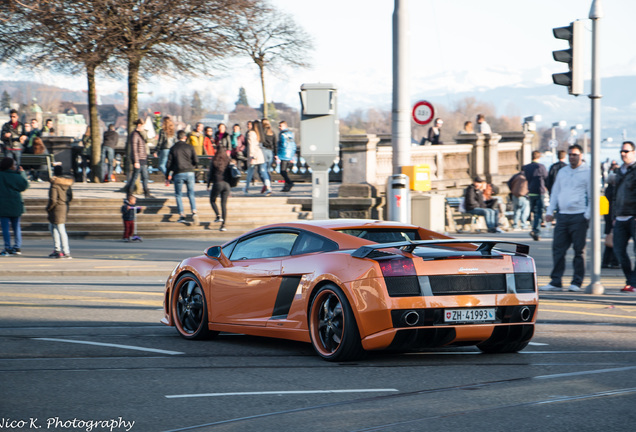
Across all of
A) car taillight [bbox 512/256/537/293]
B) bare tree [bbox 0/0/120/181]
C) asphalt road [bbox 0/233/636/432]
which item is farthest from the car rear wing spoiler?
bare tree [bbox 0/0/120/181]

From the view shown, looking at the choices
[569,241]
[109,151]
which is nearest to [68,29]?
[109,151]

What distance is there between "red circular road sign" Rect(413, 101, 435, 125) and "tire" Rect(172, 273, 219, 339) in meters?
10.9

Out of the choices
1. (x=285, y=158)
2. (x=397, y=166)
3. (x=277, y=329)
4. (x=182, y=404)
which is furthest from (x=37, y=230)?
(x=182, y=404)

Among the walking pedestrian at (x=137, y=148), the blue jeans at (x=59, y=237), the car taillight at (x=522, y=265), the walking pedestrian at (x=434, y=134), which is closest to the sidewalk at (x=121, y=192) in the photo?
the walking pedestrian at (x=137, y=148)

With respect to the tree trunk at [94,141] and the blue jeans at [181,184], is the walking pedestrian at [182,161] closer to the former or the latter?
the blue jeans at [181,184]

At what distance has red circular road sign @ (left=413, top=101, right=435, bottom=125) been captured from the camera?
19.5 meters

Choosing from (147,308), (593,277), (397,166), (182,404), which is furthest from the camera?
(397,166)

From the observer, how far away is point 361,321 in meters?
7.24

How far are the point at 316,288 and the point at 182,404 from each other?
204cm

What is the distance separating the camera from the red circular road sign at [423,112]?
19.5 meters

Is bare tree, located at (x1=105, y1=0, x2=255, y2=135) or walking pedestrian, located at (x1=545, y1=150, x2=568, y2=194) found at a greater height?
bare tree, located at (x1=105, y1=0, x2=255, y2=135)

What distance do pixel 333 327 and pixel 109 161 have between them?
27673 mm

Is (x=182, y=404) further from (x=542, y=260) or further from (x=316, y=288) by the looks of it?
(x=542, y=260)

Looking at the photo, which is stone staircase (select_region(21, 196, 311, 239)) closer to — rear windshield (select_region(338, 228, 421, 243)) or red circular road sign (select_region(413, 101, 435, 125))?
red circular road sign (select_region(413, 101, 435, 125))
